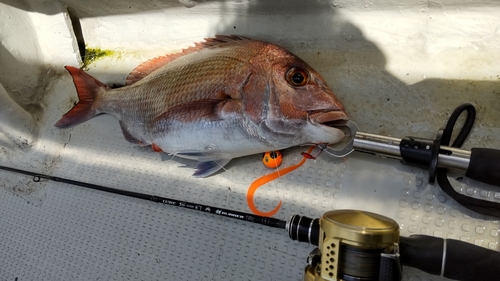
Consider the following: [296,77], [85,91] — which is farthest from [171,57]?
[296,77]

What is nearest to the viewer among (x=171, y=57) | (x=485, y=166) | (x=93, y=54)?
(x=485, y=166)

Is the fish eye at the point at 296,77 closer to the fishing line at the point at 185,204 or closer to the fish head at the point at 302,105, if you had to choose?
the fish head at the point at 302,105

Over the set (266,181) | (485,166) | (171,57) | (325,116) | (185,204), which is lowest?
(185,204)

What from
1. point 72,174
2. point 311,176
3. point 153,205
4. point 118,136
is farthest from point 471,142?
point 72,174

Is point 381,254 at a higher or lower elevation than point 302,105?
lower

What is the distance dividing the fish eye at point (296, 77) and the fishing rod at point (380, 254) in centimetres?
57

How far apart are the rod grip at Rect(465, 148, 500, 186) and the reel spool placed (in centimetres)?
39

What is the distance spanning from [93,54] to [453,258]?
244 centimetres

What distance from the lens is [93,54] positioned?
2.52 m

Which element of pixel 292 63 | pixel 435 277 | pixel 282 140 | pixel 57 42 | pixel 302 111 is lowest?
pixel 435 277

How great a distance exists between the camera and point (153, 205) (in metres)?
1.89

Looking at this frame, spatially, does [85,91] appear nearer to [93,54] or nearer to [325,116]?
[93,54]

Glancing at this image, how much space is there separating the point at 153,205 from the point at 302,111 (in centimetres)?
96

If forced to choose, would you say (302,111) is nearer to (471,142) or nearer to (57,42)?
(471,142)
